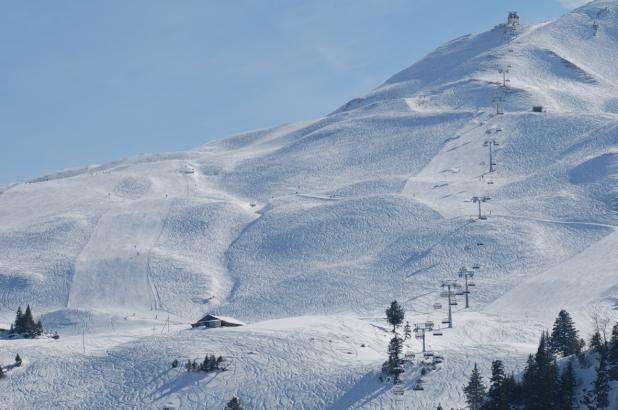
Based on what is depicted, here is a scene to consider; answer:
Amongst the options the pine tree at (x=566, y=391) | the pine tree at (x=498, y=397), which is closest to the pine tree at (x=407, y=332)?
the pine tree at (x=498, y=397)

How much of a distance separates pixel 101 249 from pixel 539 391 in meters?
79.0

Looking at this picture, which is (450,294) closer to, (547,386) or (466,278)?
(466,278)

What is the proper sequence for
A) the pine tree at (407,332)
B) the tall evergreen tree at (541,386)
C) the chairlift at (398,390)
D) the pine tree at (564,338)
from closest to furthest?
1. the tall evergreen tree at (541,386)
2. the chairlift at (398,390)
3. the pine tree at (564,338)
4. the pine tree at (407,332)

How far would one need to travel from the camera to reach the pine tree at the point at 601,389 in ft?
206

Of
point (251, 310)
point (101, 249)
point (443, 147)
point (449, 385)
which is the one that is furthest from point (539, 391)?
point (443, 147)

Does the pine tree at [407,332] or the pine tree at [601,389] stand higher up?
the pine tree at [407,332]

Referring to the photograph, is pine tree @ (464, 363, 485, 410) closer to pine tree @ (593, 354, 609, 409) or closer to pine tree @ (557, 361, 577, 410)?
pine tree @ (557, 361, 577, 410)

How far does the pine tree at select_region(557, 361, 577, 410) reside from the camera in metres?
63.2

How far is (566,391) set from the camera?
63.7 metres

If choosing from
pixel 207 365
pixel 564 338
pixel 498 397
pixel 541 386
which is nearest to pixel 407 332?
pixel 564 338

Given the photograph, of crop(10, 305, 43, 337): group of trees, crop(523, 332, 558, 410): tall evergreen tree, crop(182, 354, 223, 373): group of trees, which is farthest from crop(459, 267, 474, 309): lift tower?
crop(523, 332, 558, 410): tall evergreen tree

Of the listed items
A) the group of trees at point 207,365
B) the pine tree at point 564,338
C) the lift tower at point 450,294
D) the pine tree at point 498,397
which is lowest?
the pine tree at point 498,397

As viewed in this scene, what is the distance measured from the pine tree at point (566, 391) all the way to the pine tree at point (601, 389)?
1.19 m

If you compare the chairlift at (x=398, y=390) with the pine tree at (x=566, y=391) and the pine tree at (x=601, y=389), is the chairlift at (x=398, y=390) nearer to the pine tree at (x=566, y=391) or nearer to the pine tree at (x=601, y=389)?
the pine tree at (x=566, y=391)
